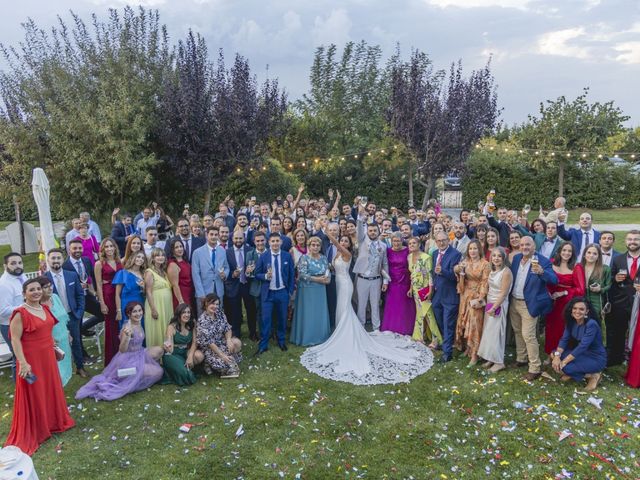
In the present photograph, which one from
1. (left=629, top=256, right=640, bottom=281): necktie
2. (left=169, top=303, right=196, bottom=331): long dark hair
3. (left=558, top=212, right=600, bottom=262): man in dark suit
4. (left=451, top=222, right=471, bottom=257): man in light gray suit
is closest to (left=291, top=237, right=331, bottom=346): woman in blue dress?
(left=169, top=303, right=196, bottom=331): long dark hair

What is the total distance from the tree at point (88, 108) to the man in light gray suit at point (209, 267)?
7976mm

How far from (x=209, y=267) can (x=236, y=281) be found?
0.54 meters

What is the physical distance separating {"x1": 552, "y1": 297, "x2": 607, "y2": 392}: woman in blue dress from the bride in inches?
67.7

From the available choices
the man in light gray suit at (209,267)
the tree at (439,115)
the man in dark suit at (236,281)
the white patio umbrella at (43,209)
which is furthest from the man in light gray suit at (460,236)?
the tree at (439,115)

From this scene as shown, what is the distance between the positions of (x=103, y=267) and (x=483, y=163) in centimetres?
2155

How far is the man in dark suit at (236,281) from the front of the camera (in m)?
6.98

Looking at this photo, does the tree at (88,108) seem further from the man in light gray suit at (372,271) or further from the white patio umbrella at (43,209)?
the man in light gray suit at (372,271)

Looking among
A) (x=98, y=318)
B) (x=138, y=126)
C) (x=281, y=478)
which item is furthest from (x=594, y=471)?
(x=138, y=126)

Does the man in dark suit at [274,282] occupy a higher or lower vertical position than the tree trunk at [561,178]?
lower

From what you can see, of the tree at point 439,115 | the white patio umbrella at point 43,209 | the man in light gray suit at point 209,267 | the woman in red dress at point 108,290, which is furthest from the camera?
the tree at point 439,115

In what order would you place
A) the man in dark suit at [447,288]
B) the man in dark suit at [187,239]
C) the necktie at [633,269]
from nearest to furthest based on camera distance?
1. the necktie at [633,269]
2. the man in dark suit at [447,288]
3. the man in dark suit at [187,239]

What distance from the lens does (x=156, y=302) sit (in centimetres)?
618

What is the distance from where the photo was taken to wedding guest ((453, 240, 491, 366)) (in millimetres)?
5997

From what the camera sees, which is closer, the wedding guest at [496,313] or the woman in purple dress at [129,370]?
the woman in purple dress at [129,370]
